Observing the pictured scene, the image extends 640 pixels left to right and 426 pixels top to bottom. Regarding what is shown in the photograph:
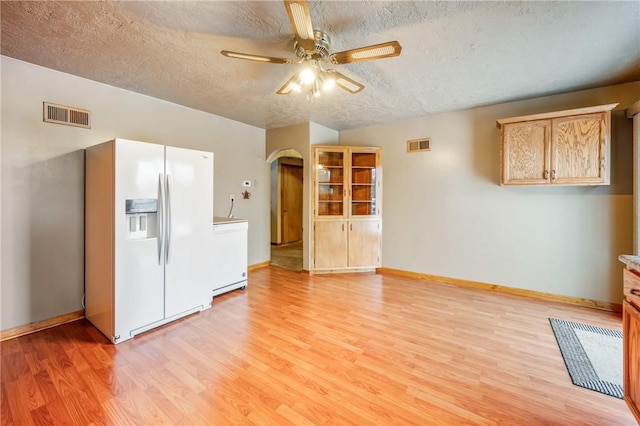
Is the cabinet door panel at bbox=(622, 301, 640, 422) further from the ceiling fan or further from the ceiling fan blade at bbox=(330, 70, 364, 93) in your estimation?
the ceiling fan blade at bbox=(330, 70, 364, 93)

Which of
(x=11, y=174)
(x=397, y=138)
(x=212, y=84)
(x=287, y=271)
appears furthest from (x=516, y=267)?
(x=11, y=174)

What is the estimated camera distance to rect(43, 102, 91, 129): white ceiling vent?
258 centimetres

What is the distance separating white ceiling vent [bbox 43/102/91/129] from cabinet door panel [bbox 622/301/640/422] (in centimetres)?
463

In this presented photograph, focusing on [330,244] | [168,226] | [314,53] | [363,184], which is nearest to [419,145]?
[363,184]

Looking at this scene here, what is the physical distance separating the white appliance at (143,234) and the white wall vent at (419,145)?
10.2ft

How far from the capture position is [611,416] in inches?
61.9

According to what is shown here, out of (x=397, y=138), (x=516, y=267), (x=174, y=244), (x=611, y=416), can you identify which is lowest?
(x=611, y=416)

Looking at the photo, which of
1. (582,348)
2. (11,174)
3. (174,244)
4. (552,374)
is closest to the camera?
(552,374)

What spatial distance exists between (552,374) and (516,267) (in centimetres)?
194

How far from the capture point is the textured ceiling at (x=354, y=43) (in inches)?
70.4

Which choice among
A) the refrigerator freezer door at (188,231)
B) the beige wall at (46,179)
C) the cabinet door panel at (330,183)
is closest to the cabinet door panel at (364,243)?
the cabinet door panel at (330,183)

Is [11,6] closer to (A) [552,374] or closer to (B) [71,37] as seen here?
(B) [71,37]

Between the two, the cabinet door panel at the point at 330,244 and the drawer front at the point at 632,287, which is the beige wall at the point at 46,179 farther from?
the drawer front at the point at 632,287

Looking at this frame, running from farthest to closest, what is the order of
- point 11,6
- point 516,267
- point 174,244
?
point 516,267 < point 174,244 < point 11,6
